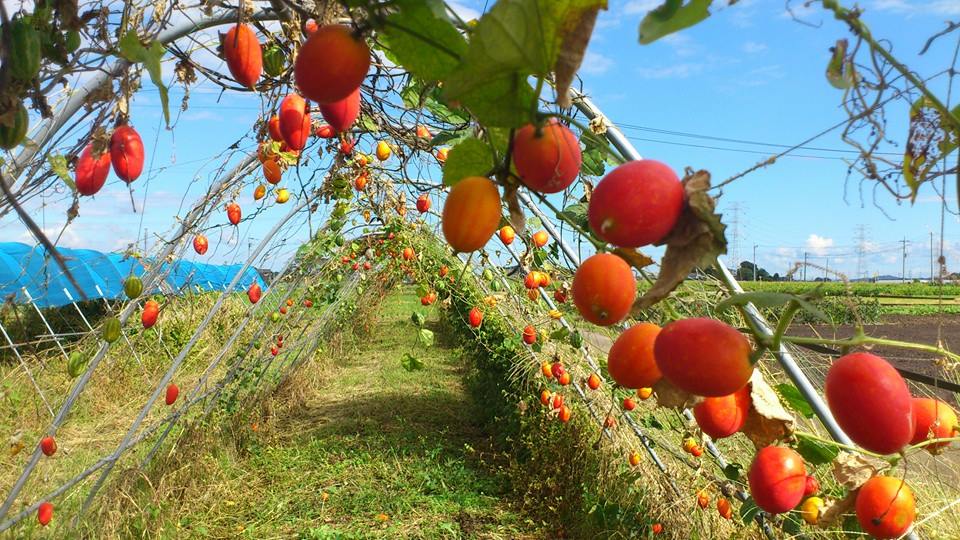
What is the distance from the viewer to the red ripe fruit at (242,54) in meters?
0.81

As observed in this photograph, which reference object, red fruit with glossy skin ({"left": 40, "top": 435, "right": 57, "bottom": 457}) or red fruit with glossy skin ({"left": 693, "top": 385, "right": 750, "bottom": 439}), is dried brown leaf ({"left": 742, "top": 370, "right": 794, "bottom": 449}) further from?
red fruit with glossy skin ({"left": 40, "top": 435, "right": 57, "bottom": 457})

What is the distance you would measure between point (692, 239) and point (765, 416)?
0.44 m

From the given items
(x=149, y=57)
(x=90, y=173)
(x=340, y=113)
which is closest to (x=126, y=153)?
(x=90, y=173)

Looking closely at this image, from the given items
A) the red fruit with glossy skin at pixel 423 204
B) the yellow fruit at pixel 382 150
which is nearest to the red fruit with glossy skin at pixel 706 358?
the yellow fruit at pixel 382 150

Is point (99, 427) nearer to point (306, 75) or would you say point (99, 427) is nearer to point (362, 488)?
point (362, 488)

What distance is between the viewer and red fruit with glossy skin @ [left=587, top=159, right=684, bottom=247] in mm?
509

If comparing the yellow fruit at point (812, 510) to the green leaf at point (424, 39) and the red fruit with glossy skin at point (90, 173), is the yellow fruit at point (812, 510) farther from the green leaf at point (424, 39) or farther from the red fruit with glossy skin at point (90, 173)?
the red fruit with glossy skin at point (90, 173)

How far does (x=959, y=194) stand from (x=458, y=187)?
0.44 metres

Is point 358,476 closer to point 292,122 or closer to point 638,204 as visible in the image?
point 292,122

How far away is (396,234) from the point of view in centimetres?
589

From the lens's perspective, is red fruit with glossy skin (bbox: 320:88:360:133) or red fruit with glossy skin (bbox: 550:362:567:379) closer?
red fruit with glossy skin (bbox: 320:88:360:133)

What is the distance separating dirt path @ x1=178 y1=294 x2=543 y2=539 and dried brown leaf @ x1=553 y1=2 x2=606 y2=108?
4.16 m

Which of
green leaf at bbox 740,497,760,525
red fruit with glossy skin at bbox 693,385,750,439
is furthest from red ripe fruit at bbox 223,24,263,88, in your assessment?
green leaf at bbox 740,497,760,525

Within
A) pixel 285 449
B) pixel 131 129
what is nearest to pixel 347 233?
pixel 285 449
